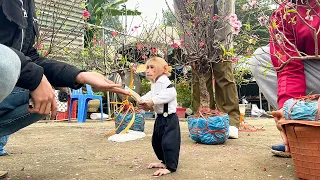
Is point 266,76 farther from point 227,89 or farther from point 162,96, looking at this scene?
point 227,89

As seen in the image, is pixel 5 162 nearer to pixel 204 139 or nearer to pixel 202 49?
pixel 204 139

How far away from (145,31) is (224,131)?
2.95 meters

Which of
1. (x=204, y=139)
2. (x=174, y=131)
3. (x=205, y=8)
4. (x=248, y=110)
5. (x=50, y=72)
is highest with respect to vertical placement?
(x=205, y=8)

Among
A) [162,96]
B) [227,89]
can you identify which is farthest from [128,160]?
[227,89]

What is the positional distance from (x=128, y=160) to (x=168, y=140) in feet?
1.38

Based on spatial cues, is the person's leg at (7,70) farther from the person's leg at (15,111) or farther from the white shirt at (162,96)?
the white shirt at (162,96)

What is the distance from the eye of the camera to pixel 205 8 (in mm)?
3781

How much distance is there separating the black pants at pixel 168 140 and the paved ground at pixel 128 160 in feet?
0.28

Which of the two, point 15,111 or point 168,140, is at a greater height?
point 15,111

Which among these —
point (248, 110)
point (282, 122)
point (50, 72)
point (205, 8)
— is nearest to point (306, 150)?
point (282, 122)

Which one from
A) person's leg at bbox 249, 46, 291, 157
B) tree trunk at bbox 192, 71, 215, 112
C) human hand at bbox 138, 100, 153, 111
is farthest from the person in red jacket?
tree trunk at bbox 192, 71, 215, 112

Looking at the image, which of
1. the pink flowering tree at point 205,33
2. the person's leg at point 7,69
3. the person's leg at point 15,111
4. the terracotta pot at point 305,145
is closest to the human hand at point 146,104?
the person's leg at point 15,111

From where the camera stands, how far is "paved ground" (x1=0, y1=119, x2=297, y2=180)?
2025 mm

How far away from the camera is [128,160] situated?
8.20 ft
